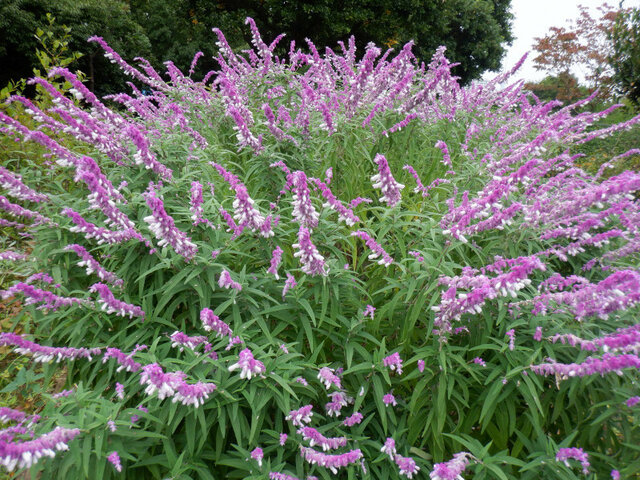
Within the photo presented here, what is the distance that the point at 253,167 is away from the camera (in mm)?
3385

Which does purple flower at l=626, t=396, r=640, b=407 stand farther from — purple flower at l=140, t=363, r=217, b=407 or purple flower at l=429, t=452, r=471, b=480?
purple flower at l=140, t=363, r=217, b=407

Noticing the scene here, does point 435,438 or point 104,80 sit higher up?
point 104,80

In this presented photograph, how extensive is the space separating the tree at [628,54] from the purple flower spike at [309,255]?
50.2ft

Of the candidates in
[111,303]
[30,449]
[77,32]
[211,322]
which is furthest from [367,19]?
[30,449]

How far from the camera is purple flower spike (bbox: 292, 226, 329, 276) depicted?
216 centimetres

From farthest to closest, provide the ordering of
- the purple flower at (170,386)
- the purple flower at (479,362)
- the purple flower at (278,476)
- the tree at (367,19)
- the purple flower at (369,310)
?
1. the tree at (367,19)
2. the purple flower at (369,310)
3. the purple flower at (479,362)
4. the purple flower at (278,476)
5. the purple flower at (170,386)

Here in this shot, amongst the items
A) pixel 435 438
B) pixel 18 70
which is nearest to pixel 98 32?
pixel 18 70

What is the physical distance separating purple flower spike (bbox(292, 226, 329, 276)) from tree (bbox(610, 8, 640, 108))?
1531 cm

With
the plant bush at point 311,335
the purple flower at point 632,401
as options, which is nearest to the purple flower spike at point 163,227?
the plant bush at point 311,335

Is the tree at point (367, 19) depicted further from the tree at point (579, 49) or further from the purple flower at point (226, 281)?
the purple flower at point (226, 281)

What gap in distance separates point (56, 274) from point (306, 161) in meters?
2.31

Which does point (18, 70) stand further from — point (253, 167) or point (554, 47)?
point (554, 47)

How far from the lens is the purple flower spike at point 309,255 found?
7.07 feet

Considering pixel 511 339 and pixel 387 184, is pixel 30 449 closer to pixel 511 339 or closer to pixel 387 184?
pixel 387 184
